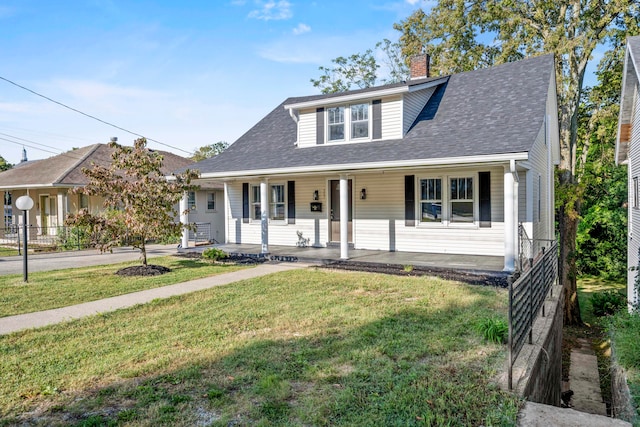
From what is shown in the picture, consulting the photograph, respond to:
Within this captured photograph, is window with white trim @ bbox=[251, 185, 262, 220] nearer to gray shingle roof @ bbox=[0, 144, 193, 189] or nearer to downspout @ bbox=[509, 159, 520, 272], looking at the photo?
gray shingle roof @ bbox=[0, 144, 193, 189]

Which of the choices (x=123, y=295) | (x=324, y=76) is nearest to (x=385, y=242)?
(x=123, y=295)

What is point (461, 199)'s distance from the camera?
11.2m

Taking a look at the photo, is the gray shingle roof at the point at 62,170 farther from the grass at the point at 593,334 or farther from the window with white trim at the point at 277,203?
the grass at the point at 593,334

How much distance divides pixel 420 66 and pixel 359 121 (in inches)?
171

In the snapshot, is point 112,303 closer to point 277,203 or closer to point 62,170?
point 277,203

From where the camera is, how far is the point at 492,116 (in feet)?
35.3

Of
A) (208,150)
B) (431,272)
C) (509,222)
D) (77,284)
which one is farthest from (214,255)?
(208,150)

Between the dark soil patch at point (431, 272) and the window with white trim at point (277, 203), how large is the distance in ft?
14.9

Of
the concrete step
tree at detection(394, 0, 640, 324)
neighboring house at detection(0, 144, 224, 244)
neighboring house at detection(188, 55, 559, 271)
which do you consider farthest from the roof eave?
neighboring house at detection(0, 144, 224, 244)

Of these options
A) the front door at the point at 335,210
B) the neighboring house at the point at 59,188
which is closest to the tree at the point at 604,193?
the front door at the point at 335,210

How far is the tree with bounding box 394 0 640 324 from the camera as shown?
12070mm

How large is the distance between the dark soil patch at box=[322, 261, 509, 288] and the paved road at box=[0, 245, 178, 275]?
23.7 feet

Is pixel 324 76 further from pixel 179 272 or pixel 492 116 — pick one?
pixel 179 272

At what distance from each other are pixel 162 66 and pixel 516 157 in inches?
626
